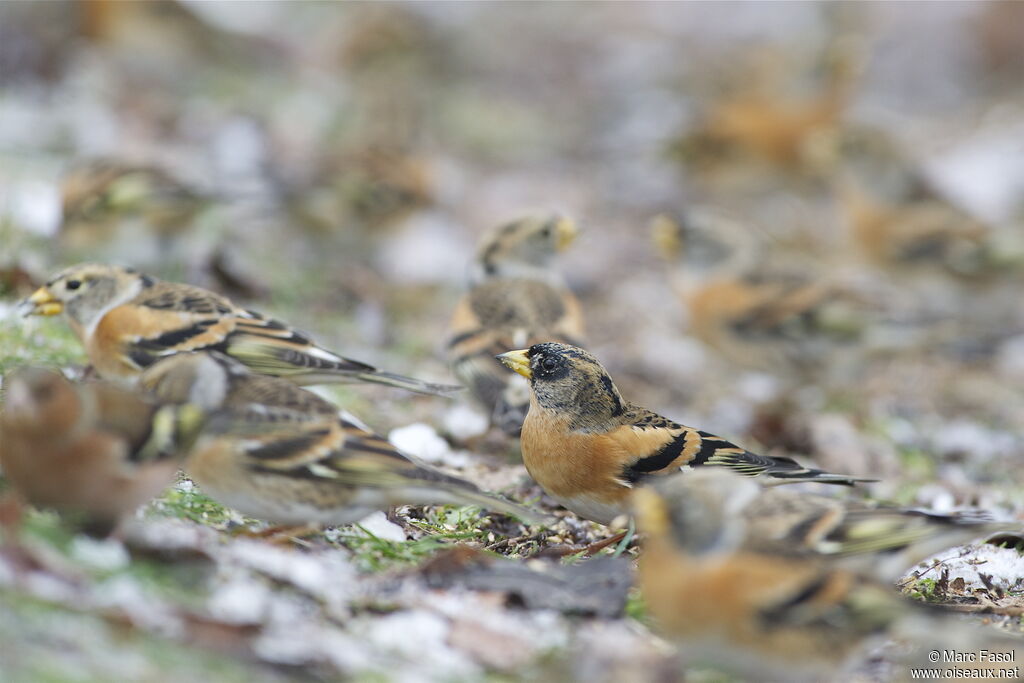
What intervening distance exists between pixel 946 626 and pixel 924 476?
344 cm

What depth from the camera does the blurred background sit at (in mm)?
6504

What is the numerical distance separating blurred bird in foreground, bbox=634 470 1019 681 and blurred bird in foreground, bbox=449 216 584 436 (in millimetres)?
1852

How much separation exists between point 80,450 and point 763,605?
5.90ft

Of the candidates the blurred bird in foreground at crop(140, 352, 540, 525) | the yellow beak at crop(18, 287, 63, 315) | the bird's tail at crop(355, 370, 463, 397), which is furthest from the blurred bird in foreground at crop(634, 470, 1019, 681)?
the yellow beak at crop(18, 287, 63, 315)

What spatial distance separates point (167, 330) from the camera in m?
4.38

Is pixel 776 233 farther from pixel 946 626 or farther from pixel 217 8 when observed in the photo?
pixel 946 626

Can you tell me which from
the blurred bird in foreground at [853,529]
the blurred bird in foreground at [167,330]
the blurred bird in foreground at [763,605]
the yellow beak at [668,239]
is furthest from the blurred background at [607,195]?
the blurred bird in foreground at [763,605]

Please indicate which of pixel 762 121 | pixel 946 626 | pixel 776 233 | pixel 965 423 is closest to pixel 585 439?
pixel 946 626

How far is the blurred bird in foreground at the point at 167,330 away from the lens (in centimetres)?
438

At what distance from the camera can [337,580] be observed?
3.19 m

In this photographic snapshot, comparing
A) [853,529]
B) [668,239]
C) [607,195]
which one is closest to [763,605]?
[853,529]

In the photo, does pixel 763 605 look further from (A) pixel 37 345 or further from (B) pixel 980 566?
(A) pixel 37 345

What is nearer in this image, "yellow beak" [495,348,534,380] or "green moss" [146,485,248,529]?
"green moss" [146,485,248,529]

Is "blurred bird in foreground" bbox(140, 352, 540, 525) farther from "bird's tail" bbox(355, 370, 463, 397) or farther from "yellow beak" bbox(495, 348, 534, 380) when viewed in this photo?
"yellow beak" bbox(495, 348, 534, 380)
